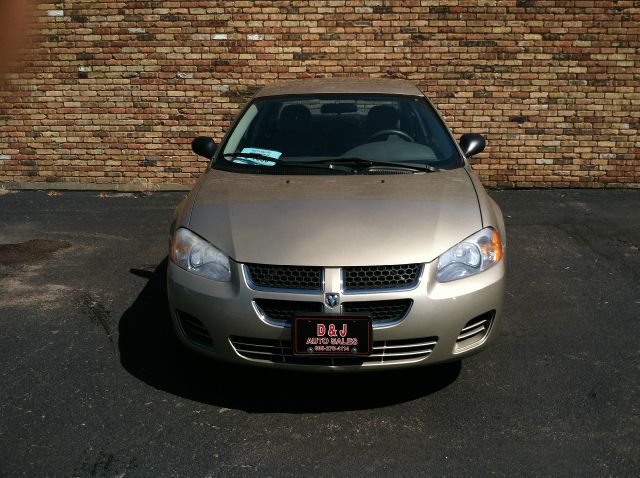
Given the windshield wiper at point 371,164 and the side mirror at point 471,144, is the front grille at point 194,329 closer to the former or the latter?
the windshield wiper at point 371,164

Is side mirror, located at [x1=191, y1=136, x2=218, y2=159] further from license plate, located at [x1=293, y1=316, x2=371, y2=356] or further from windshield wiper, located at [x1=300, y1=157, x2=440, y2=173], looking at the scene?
license plate, located at [x1=293, y1=316, x2=371, y2=356]

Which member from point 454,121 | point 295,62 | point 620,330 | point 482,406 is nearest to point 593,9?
point 454,121

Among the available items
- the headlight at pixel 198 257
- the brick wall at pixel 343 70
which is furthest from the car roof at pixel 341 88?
the brick wall at pixel 343 70

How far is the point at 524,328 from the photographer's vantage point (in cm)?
432

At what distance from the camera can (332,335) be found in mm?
3006

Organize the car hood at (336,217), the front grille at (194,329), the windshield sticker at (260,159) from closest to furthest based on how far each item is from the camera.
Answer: the car hood at (336,217)
the front grille at (194,329)
the windshield sticker at (260,159)

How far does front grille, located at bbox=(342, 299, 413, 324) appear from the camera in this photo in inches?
120

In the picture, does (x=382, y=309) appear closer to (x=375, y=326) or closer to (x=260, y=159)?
(x=375, y=326)

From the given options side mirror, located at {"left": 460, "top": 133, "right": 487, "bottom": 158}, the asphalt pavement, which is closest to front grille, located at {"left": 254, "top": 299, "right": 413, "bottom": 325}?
the asphalt pavement

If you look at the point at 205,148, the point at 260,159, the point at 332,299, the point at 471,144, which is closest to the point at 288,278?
the point at 332,299

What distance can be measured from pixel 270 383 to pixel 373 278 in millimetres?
922

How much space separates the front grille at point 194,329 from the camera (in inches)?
128

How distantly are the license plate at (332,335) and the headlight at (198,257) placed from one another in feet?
1.49

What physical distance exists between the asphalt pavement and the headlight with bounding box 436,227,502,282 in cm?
69
